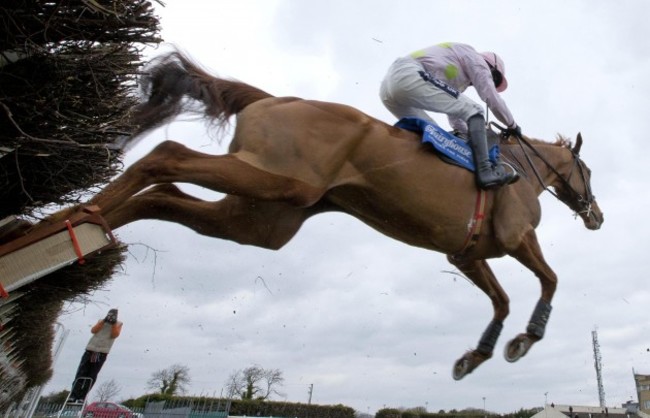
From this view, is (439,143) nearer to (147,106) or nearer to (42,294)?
(147,106)

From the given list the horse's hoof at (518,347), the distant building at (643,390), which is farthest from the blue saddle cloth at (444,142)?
the distant building at (643,390)

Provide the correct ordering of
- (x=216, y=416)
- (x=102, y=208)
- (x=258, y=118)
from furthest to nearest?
1. (x=216, y=416)
2. (x=258, y=118)
3. (x=102, y=208)

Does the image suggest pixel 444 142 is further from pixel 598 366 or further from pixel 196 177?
pixel 598 366

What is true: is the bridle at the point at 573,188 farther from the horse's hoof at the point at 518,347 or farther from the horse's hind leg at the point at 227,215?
the horse's hind leg at the point at 227,215

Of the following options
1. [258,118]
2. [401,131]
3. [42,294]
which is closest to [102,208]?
[258,118]

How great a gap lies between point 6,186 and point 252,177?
149cm

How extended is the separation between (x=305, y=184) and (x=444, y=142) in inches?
52.2

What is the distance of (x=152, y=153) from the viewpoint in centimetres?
364

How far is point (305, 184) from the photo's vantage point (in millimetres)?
3885

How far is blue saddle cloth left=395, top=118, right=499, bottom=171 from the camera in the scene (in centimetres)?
436

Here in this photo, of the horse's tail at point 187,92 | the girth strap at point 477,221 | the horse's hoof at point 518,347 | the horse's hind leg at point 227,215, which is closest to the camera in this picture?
the horse's hind leg at point 227,215

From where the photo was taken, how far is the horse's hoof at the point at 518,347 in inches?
181

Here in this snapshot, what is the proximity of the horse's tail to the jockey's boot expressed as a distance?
181 cm

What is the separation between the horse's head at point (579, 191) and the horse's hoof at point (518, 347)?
194 cm
